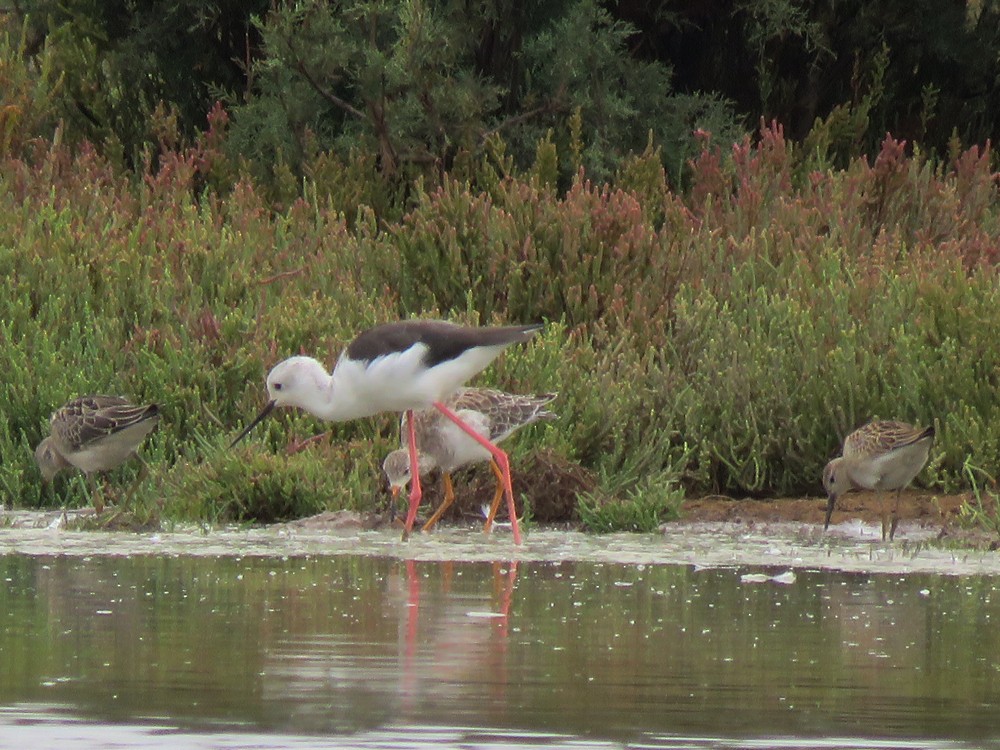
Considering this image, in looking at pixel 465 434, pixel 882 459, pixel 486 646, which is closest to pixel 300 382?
pixel 465 434

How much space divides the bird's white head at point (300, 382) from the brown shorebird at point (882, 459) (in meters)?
2.56

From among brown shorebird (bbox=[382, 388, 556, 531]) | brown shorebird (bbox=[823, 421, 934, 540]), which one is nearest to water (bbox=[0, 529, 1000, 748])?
brown shorebird (bbox=[823, 421, 934, 540])

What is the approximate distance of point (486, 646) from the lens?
691 cm

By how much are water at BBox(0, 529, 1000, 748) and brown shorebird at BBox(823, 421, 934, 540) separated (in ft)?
2.53

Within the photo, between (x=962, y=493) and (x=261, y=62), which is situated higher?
(x=261, y=62)

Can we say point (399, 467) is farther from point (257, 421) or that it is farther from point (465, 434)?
point (257, 421)

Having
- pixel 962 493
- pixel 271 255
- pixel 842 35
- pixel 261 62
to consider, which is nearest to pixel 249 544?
pixel 962 493

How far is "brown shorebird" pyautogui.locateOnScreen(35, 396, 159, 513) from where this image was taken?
11.2 metres

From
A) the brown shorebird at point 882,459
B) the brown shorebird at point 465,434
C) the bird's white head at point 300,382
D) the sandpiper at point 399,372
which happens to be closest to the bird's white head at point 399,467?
the brown shorebird at point 465,434

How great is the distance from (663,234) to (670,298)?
0.83 m

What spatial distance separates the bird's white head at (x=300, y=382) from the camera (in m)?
11.1

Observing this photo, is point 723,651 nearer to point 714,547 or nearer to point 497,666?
point 497,666

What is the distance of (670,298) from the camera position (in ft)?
45.6

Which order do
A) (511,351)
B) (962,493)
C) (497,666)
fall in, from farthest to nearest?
(511,351), (962,493), (497,666)
